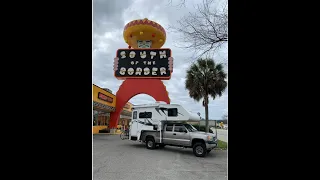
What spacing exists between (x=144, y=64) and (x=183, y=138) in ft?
27.4

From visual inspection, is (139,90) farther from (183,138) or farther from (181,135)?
(183,138)

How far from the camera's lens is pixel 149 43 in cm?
1638

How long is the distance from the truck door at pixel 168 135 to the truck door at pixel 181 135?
20 cm

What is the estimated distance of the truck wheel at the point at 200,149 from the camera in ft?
24.9

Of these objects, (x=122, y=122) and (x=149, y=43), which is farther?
(x=122, y=122)

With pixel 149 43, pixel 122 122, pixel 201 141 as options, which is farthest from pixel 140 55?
pixel 122 122

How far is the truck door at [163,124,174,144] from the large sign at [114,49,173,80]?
21.9 ft

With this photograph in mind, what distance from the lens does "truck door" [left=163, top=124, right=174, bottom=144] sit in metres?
8.73

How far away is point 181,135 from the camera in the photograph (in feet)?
27.5

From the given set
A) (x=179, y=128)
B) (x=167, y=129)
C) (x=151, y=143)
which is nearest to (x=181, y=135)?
(x=179, y=128)

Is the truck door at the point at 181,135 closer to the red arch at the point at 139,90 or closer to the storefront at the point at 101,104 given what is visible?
the storefront at the point at 101,104
